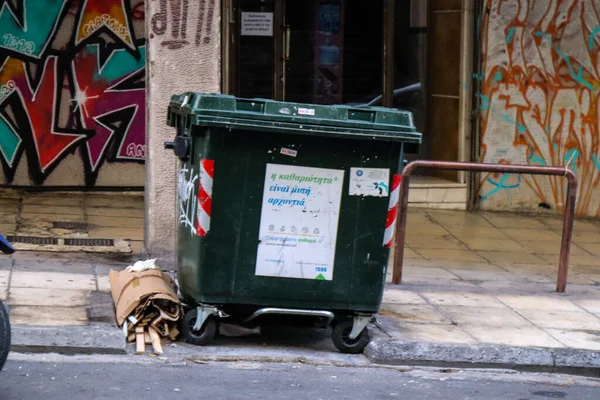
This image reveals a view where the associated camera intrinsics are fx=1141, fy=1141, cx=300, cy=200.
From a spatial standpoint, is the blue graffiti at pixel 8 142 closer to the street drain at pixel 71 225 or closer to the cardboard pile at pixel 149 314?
the street drain at pixel 71 225

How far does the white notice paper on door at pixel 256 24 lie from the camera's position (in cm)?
1226

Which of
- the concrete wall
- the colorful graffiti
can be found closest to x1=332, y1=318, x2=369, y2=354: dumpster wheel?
the concrete wall

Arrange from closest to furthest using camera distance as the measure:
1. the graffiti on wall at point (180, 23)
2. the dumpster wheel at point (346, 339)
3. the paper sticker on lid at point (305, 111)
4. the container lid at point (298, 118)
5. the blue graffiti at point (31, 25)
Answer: the container lid at point (298, 118) → the paper sticker on lid at point (305, 111) → the dumpster wheel at point (346, 339) → the graffiti on wall at point (180, 23) → the blue graffiti at point (31, 25)

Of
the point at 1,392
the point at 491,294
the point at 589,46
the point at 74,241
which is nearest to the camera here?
the point at 1,392

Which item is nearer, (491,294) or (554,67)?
(491,294)

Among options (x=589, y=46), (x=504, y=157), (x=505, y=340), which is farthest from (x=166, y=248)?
(x=589, y=46)

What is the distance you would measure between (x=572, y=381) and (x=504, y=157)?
223 inches

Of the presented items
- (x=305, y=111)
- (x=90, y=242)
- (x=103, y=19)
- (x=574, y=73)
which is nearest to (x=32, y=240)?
(x=90, y=242)

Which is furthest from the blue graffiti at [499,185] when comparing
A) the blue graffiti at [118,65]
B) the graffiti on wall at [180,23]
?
the graffiti on wall at [180,23]

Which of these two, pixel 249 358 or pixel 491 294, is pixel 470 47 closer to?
pixel 491 294

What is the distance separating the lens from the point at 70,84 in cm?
1181

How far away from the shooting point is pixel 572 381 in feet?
22.5

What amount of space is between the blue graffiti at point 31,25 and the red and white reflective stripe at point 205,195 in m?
5.60

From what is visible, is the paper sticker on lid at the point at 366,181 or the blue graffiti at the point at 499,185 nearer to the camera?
the paper sticker on lid at the point at 366,181
